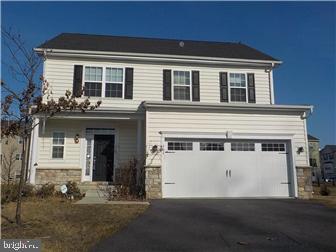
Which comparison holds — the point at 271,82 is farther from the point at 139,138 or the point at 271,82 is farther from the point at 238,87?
the point at 139,138

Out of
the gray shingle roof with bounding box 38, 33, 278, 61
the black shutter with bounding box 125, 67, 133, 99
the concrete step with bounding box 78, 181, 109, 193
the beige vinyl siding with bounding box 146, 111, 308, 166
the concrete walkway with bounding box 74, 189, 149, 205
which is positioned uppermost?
the gray shingle roof with bounding box 38, 33, 278, 61

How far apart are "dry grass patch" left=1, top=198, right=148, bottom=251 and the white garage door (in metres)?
2.79

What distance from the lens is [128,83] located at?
15.6m

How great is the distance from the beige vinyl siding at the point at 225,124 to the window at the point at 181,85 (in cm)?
301

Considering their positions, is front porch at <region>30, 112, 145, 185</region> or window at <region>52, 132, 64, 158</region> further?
window at <region>52, 132, 64, 158</region>

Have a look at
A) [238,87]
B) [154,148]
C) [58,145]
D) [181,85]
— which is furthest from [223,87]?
[58,145]

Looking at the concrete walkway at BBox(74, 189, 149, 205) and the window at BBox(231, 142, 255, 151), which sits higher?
the window at BBox(231, 142, 255, 151)

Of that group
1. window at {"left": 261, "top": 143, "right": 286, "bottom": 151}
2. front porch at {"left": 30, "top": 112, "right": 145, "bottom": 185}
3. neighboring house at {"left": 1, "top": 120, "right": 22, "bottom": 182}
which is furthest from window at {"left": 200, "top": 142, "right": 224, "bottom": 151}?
neighboring house at {"left": 1, "top": 120, "right": 22, "bottom": 182}

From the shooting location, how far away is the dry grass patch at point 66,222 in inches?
239

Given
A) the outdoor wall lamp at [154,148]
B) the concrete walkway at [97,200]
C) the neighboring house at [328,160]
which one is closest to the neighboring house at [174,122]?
the outdoor wall lamp at [154,148]

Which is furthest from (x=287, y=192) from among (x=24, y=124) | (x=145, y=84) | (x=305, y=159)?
(x=24, y=124)

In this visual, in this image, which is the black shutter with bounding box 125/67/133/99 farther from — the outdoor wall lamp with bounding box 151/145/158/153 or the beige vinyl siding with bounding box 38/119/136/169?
the outdoor wall lamp with bounding box 151/145/158/153

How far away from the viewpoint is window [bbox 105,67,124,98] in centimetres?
1538

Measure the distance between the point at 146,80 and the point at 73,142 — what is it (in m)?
4.46
